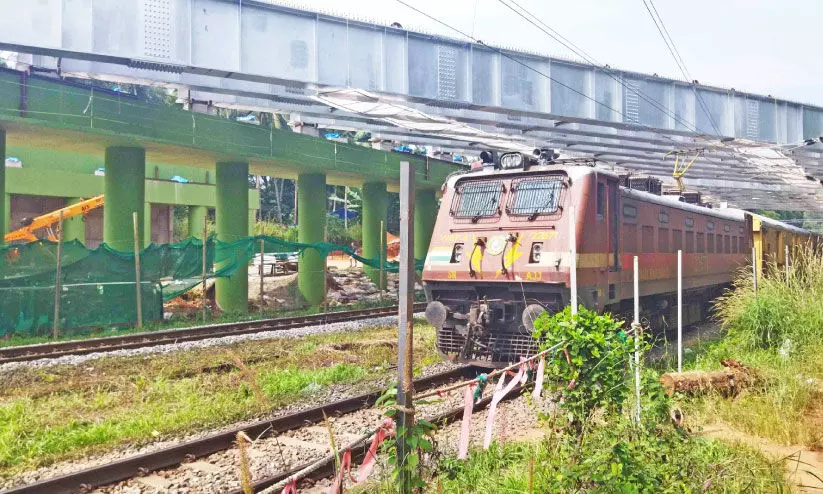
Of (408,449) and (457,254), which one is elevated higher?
(457,254)

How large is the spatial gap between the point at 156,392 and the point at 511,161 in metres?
5.99

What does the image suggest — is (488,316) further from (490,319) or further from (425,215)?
(425,215)

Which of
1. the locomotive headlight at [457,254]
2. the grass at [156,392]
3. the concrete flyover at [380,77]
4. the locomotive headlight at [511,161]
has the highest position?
the concrete flyover at [380,77]

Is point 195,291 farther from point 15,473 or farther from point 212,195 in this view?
point 212,195

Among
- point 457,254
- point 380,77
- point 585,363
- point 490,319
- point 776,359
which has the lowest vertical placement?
point 776,359

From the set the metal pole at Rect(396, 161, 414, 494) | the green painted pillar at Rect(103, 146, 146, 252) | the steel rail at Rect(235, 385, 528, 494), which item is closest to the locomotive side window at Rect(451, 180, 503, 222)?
the steel rail at Rect(235, 385, 528, 494)

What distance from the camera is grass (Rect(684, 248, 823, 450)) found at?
6938 millimetres

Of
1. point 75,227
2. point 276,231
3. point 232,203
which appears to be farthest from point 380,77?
point 276,231

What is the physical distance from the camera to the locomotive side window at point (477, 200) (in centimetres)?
1047

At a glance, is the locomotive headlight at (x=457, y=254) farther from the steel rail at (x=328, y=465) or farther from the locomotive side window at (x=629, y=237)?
the locomotive side window at (x=629, y=237)

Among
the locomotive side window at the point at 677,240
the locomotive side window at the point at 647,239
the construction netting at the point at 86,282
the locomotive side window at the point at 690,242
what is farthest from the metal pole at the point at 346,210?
the locomotive side window at the point at 647,239

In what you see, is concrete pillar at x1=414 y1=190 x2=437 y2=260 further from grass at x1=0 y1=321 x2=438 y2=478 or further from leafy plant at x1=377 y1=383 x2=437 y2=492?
leafy plant at x1=377 y1=383 x2=437 y2=492

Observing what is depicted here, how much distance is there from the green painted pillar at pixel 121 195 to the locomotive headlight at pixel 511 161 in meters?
10.6

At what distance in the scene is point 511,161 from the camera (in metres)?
10.6
